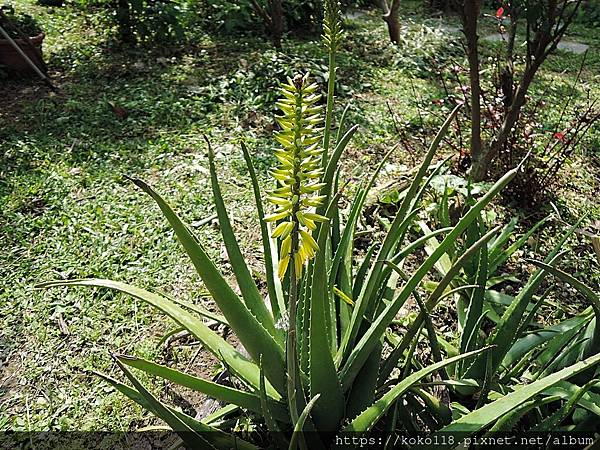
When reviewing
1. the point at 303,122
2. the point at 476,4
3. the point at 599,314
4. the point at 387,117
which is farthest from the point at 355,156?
the point at 303,122

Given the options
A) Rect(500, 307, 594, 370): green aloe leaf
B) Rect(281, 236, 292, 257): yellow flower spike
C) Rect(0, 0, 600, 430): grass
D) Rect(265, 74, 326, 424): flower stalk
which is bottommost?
Rect(0, 0, 600, 430): grass

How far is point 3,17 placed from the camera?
4.01m

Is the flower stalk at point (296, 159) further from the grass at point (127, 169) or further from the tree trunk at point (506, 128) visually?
the tree trunk at point (506, 128)

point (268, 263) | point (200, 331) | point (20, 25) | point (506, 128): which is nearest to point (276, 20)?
point (20, 25)

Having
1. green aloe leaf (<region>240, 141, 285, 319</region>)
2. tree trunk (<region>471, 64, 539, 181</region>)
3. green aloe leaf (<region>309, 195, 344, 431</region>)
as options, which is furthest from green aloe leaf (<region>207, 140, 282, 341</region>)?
tree trunk (<region>471, 64, 539, 181</region>)

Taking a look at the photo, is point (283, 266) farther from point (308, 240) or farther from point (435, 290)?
point (435, 290)

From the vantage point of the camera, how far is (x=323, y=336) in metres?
1.08

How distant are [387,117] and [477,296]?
7.97 feet

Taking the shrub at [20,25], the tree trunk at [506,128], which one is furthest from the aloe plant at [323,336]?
the shrub at [20,25]

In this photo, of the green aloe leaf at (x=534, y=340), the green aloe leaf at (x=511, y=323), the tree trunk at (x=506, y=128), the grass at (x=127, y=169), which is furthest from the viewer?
the tree trunk at (x=506, y=128)

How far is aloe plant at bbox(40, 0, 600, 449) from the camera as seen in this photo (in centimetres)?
95

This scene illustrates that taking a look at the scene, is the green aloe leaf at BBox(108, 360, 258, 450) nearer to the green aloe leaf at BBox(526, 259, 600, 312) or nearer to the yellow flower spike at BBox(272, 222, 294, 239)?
the yellow flower spike at BBox(272, 222, 294, 239)

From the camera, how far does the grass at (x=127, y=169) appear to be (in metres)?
2.10

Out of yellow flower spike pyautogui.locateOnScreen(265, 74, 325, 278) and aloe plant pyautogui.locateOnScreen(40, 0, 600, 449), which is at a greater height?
yellow flower spike pyautogui.locateOnScreen(265, 74, 325, 278)
